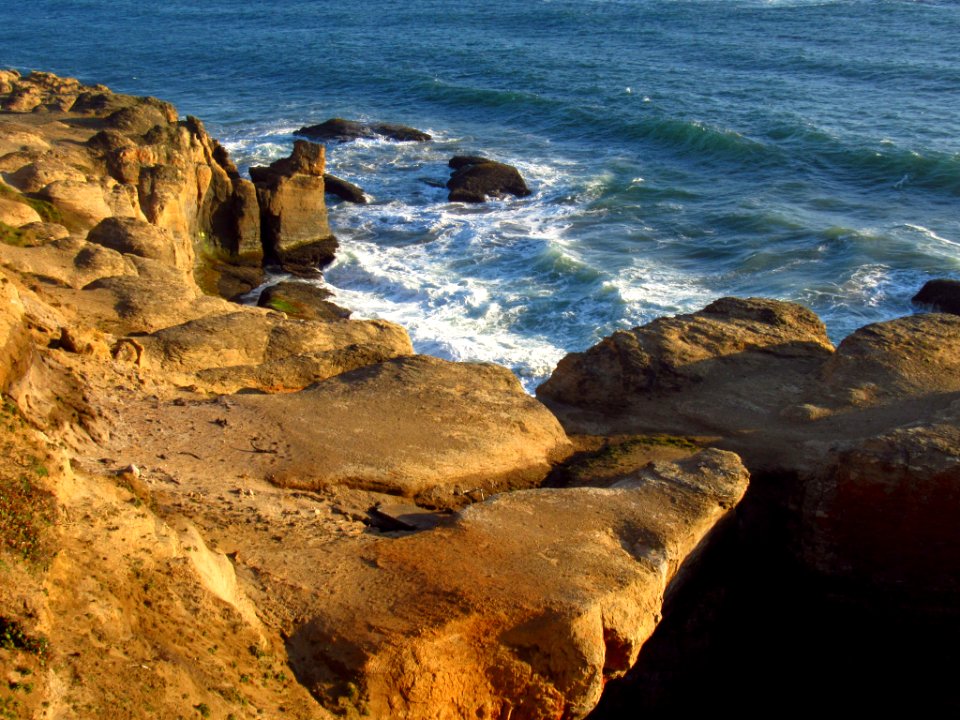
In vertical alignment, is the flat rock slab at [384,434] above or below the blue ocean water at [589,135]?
above

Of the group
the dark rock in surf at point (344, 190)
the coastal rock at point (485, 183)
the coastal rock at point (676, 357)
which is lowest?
the dark rock in surf at point (344, 190)

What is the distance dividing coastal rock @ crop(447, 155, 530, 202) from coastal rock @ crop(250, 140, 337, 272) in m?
5.97

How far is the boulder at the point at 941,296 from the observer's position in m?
23.6

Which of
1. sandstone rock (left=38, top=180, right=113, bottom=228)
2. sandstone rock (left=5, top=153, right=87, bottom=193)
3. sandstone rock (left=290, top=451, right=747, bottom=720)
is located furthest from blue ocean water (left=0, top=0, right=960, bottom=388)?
sandstone rock (left=290, top=451, right=747, bottom=720)

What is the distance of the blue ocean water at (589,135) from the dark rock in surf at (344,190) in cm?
87

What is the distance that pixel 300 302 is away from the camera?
24.2 metres

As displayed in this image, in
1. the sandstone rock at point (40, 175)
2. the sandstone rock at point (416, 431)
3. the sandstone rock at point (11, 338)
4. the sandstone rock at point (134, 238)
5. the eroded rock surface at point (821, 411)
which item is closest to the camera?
the sandstone rock at point (11, 338)

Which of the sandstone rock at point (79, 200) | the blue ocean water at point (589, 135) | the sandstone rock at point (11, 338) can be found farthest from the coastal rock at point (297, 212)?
the sandstone rock at point (11, 338)

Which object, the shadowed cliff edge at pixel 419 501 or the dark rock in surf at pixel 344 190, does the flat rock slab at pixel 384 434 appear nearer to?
the shadowed cliff edge at pixel 419 501

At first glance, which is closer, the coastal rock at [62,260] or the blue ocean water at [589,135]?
the coastal rock at [62,260]

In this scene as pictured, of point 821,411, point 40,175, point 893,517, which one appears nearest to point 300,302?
point 40,175

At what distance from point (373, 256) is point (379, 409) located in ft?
55.2

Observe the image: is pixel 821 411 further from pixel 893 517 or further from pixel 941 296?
pixel 941 296

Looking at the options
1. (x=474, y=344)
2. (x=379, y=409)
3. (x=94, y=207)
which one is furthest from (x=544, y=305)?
(x=379, y=409)
